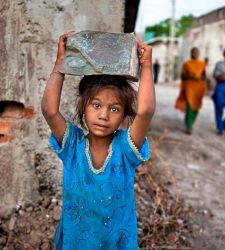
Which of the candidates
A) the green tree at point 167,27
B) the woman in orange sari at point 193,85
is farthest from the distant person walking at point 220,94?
the green tree at point 167,27

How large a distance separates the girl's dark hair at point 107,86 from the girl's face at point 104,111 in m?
0.02

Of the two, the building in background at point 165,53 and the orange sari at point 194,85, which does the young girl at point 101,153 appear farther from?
the building in background at point 165,53

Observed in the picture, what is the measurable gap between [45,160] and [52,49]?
2.55ft

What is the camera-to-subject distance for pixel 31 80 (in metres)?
2.63

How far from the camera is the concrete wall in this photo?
2.55 metres

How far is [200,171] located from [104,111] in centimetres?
368

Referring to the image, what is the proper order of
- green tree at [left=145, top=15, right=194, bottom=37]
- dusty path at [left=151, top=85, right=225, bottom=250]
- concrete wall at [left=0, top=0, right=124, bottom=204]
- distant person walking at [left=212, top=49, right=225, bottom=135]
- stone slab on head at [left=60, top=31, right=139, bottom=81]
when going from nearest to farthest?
1. stone slab on head at [left=60, top=31, right=139, bottom=81]
2. concrete wall at [left=0, top=0, right=124, bottom=204]
3. dusty path at [left=151, top=85, right=225, bottom=250]
4. distant person walking at [left=212, top=49, right=225, bottom=135]
5. green tree at [left=145, top=15, right=194, bottom=37]

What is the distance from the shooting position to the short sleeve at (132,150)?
1651 millimetres

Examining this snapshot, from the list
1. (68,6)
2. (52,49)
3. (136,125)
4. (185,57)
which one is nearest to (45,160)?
(52,49)

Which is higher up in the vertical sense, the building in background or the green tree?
the green tree

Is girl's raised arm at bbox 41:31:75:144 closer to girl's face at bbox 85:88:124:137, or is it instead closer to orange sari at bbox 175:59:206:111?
girl's face at bbox 85:88:124:137

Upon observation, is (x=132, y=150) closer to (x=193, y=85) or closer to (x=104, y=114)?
(x=104, y=114)

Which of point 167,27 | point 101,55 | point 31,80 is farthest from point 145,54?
point 167,27

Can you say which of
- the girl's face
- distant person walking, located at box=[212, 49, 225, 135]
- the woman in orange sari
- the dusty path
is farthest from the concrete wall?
distant person walking, located at box=[212, 49, 225, 135]
